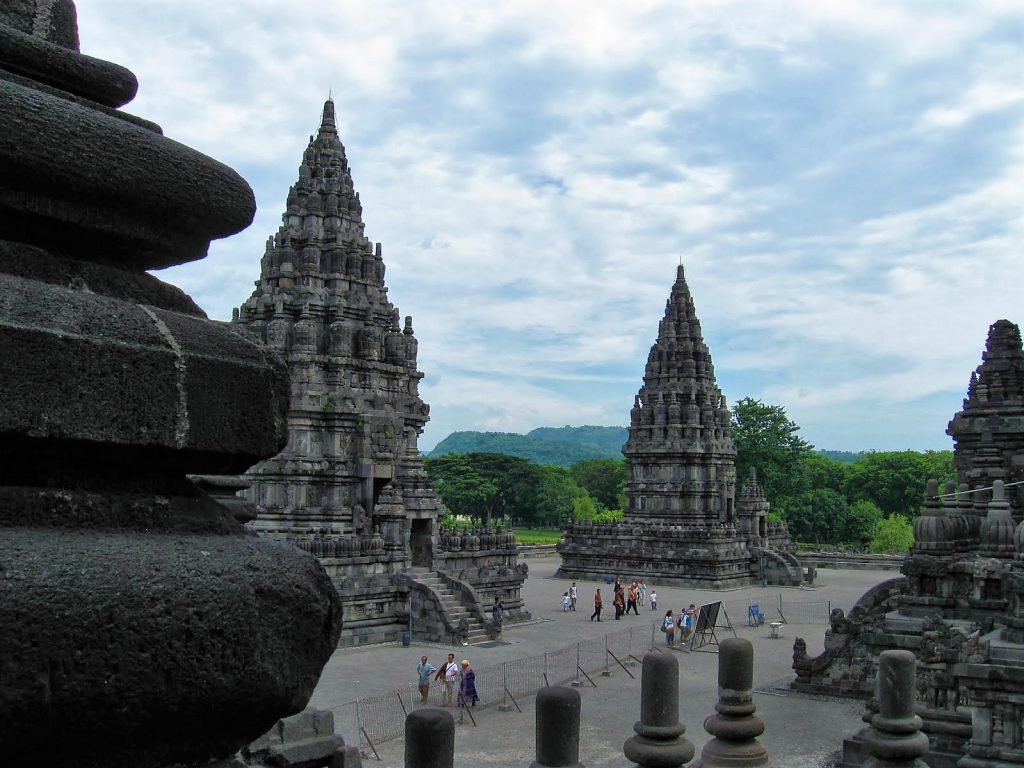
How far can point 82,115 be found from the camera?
278 centimetres

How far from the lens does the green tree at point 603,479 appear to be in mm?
98562

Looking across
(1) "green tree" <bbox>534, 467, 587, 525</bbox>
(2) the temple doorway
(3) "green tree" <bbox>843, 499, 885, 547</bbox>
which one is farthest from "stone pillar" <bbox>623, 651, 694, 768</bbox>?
(1) "green tree" <bbox>534, 467, 587, 525</bbox>

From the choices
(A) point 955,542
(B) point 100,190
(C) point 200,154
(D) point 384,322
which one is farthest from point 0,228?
(D) point 384,322

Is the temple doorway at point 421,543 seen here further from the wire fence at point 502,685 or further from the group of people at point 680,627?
the group of people at point 680,627

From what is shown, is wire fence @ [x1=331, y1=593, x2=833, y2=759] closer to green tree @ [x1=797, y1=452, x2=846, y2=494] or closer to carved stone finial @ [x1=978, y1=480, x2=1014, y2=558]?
carved stone finial @ [x1=978, y1=480, x2=1014, y2=558]

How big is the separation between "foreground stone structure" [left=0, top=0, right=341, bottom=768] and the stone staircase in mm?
21543

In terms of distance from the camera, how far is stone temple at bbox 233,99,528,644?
79.8 ft

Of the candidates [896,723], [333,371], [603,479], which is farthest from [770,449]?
[896,723]

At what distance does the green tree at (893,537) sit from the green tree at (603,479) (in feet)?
135

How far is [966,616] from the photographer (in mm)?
15703

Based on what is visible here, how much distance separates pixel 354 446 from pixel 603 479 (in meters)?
76.0

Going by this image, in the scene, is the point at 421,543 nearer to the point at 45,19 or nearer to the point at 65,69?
the point at 45,19

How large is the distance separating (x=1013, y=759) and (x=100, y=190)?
444 inches

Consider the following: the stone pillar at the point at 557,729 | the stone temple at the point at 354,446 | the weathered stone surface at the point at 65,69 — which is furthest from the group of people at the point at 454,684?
the weathered stone surface at the point at 65,69
